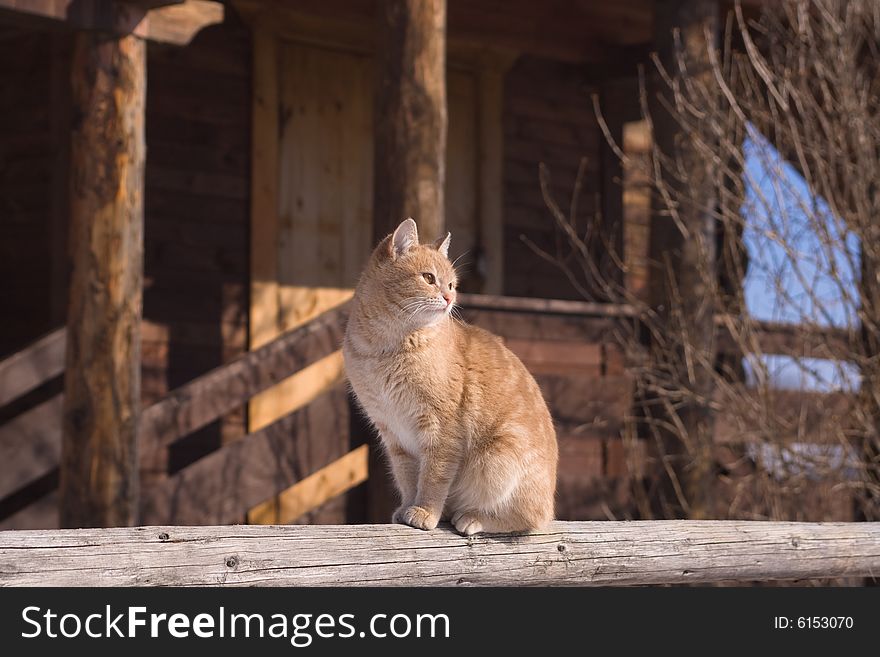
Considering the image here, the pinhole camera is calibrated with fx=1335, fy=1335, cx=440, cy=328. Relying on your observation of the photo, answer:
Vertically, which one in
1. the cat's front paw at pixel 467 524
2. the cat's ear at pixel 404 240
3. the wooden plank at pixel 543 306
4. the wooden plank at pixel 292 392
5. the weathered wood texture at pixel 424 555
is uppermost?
the wooden plank at pixel 543 306

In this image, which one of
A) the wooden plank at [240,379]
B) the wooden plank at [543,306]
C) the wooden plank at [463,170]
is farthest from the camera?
the wooden plank at [463,170]

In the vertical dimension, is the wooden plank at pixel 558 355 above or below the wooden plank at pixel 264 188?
below

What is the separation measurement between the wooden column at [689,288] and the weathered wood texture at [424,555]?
2560 mm

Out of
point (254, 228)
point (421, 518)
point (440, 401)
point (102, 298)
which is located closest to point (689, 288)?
point (254, 228)

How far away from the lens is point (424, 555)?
4176 mm

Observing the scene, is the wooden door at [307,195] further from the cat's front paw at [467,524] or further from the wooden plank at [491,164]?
the cat's front paw at [467,524]

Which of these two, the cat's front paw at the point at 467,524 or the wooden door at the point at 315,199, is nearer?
the cat's front paw at the point at 467,524

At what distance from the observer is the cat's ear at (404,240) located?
442 centimetres

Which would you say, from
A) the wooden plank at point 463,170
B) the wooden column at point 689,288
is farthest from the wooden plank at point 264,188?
the wooden column at point 689,288

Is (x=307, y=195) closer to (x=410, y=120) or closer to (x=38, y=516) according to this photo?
(x=410, y=120)

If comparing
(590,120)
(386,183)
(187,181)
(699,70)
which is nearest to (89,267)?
(386,183)

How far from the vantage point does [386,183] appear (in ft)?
23.0

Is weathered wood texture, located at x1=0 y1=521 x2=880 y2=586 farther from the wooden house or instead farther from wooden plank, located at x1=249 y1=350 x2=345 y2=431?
wooden plank, located at x1=249 y1=350 x2=345 y2=431

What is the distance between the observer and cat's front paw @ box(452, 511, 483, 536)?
434 centimetres
